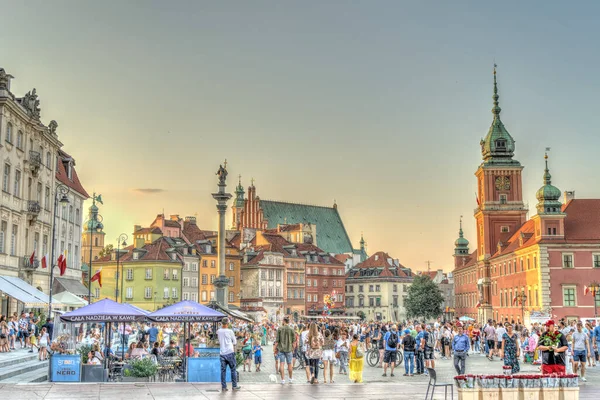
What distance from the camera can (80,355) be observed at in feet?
68.0

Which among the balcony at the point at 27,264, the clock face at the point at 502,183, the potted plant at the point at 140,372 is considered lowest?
the potted plant at the point at 140,372

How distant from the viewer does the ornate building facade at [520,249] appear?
65.2 m

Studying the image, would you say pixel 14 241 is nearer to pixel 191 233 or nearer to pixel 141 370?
pixel 141 370

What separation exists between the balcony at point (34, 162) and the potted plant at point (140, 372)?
80.2ft

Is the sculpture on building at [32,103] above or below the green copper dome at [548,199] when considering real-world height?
above

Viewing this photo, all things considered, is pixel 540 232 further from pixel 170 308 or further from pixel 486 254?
pixel 170 308

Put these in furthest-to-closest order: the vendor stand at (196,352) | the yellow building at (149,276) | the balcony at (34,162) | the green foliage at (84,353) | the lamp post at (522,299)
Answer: the yellow building at (149,276) → the lamp post at (522,299) → the balcony at (34,162) → the green foliage at (84,353) → the vendor stand at (196,352)

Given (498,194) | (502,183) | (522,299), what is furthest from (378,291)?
(522,299)

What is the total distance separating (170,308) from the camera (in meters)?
22.2

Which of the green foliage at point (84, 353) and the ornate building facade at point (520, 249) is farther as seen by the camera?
the ornate building facade at point (520, 249)

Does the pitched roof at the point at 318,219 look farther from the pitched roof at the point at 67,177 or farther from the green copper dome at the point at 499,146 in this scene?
the pitched roof at the point at 67,177

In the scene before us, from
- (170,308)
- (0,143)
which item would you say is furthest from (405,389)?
(0,143)

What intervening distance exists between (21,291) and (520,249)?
166 ft

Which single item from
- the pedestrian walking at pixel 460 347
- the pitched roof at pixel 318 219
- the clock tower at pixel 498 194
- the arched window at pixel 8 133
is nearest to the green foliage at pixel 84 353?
the pedestrian walking at pixel 460 347
